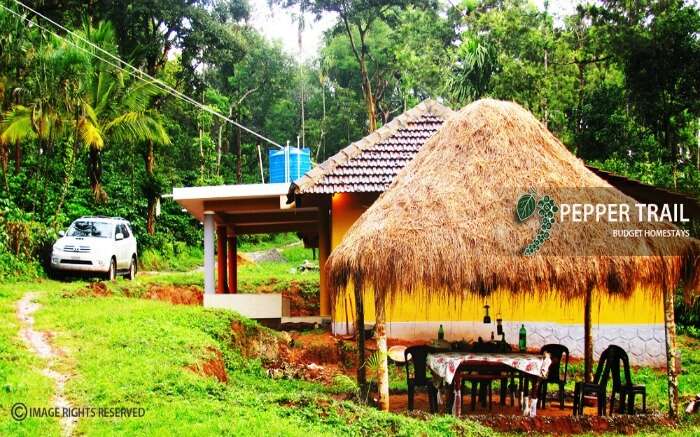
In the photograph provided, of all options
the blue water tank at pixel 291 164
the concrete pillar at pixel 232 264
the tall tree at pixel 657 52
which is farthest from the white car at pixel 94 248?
the tall tree at pixel 657 52

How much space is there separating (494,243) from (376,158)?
627cm

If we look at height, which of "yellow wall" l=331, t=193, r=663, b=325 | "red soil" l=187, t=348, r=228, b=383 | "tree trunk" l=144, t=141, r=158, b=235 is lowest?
"red soil" l=187, t=348, r=228, b=383

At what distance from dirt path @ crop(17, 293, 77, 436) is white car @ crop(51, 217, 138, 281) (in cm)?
383

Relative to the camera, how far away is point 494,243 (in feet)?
32.7

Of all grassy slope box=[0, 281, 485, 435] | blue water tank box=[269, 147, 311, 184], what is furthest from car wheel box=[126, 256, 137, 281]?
grassy slope box=[0, 281, 485, 435]

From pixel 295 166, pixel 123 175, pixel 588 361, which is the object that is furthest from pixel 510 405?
pixel 123 175

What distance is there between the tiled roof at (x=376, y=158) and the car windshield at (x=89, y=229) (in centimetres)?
728

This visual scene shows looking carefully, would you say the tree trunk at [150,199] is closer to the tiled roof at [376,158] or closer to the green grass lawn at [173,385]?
the tiled roof at [376,158]

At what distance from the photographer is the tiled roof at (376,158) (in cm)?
1520

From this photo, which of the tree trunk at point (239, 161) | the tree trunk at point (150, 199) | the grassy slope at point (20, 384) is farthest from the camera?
the tree trunk at point (239, 161)

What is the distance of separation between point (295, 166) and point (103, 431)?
11807mm

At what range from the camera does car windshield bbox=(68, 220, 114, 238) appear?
19842 millimetres

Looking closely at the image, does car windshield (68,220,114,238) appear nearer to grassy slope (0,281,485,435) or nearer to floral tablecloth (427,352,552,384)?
grassy slope (0,281,485,435)

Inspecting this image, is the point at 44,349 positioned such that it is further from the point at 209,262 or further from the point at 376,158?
the point at 376,158
